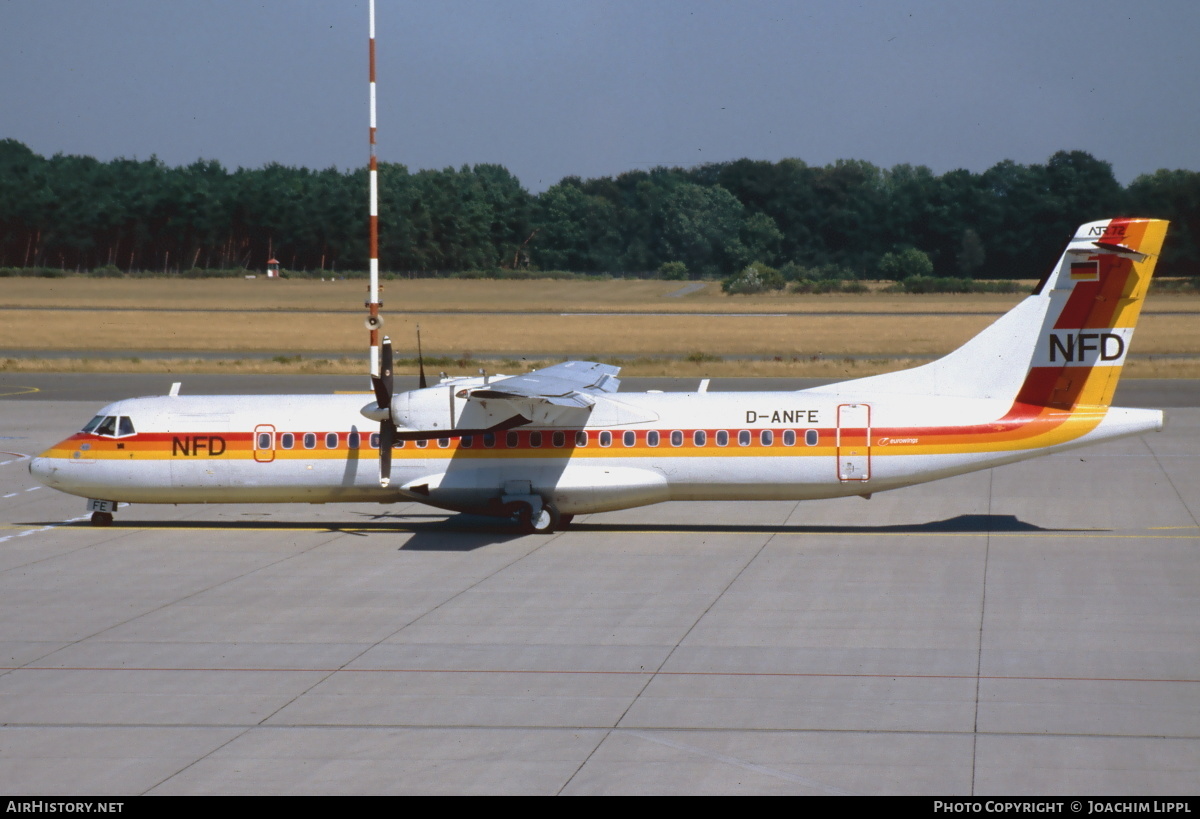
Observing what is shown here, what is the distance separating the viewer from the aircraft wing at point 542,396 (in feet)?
68.0

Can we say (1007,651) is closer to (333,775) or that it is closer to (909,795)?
(909,795)

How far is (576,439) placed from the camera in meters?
23.1

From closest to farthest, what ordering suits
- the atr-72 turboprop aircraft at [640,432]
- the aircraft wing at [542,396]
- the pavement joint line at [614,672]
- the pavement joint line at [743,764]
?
the pavement joint line at [743,764]
the pavement joint line at [614,672]
the aircraft wing at [542,396]
the atr-72 turboprop aircraft at [640,432]

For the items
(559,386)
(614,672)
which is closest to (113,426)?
(559,386)

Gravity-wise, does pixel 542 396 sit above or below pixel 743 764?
above

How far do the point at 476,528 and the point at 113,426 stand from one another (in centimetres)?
729

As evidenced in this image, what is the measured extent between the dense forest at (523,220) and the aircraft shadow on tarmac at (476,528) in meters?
84.2

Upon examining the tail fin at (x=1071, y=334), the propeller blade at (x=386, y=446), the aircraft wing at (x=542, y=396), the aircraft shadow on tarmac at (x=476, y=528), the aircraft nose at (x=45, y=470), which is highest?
the tail fin at (x=1071, y=334)

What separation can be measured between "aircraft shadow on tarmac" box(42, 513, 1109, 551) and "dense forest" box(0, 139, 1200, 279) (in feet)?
276

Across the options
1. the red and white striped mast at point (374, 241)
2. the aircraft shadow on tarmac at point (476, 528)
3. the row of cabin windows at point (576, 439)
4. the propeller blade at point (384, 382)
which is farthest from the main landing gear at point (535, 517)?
the red and white striped mast at point (374, 241)

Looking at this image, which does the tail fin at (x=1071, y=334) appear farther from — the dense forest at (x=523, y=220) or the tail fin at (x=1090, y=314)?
the dense forest at (x=523, y=220)

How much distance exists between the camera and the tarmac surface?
11.5 m

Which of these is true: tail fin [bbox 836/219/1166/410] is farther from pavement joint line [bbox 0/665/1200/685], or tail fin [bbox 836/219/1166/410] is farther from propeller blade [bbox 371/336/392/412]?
propeller blade [bbox 371/336/392/412]

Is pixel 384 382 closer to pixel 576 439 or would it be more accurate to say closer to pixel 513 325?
pixel 576 439
